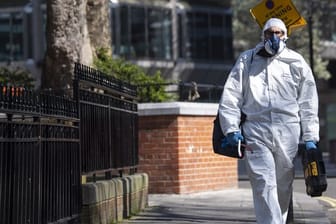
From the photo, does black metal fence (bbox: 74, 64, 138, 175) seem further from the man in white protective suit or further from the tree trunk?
the man in white protective suit

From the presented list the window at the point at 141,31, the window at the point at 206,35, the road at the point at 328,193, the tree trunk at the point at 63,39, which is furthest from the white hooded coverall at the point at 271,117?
the window at the point at 206,35

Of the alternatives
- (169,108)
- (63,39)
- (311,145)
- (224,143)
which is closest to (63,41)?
(63,39)

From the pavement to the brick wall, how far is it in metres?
0.23

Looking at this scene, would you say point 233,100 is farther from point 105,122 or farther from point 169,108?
point 169,108

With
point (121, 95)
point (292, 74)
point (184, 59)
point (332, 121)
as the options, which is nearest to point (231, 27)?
point (184, 59)

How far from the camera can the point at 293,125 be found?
261 inches

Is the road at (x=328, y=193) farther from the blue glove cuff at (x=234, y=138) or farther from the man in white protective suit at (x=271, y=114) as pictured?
the blue glove cuff at (x=234, y=138)

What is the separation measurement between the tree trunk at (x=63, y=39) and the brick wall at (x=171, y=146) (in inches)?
80.3

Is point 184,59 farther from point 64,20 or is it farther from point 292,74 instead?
point 292,74

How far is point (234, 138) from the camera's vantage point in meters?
6.43

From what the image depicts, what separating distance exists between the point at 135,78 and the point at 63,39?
2.67 m

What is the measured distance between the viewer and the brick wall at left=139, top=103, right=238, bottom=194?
44.2ft

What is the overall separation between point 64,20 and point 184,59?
3120 centimetres

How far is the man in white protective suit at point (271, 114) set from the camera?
6.50 metres
